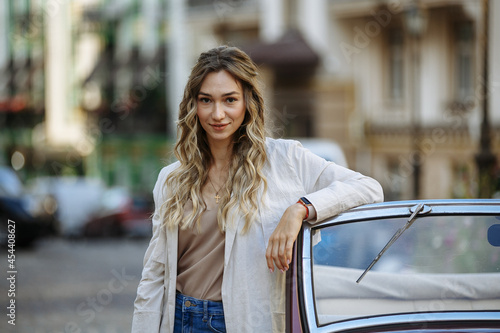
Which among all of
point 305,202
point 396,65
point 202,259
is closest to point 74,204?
point 396,65

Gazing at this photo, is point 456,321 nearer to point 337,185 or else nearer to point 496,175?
point 337,185

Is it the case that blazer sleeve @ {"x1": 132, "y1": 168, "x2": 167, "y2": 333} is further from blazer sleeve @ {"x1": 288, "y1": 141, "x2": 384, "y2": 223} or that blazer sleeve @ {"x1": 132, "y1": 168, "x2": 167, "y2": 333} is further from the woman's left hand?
blazer sleeve @ {"x1": 288, "y1": 141, "x2": 384, "y2": 223}

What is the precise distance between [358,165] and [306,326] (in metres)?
18.8

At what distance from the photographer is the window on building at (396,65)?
809 inches

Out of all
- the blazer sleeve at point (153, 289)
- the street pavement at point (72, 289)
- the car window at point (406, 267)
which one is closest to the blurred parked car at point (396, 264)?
the car window at point (406, 267)

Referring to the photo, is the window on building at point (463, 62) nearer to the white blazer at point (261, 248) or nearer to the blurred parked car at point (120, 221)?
the blurred parked car at point (120, 221)

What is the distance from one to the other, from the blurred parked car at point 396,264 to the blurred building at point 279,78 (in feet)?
22.7

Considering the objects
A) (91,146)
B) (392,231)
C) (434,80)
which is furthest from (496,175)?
(91,146)

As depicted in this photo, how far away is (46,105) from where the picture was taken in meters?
33.2

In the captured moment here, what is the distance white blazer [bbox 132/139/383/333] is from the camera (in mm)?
2523

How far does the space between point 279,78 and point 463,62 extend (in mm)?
6525

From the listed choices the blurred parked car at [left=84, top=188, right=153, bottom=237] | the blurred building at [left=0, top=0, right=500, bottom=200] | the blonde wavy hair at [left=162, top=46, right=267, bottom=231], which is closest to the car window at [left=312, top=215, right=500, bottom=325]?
the blonde wavy hair at [left=162, top=46, right=267, bottom=231]

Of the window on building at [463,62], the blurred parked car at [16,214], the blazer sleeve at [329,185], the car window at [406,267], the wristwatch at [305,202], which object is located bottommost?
the blurred parked car at [16,214]

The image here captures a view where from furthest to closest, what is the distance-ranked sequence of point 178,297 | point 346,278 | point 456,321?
point 178,297
point 346,278
point 456,321
